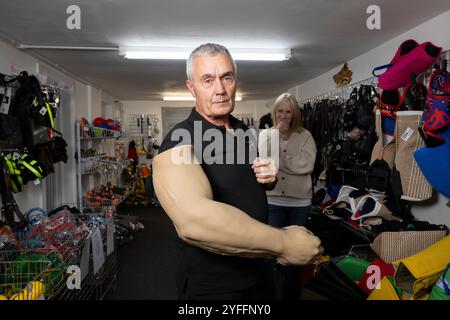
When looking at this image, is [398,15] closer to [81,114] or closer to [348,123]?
[348,123]

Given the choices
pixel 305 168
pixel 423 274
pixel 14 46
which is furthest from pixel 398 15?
pixel 14 46

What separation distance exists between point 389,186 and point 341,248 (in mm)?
664

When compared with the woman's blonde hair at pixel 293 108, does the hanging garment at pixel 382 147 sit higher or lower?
lower

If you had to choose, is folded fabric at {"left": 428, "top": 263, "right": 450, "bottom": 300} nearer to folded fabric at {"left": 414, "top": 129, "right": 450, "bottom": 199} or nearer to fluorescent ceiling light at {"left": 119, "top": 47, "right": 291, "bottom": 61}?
folded fabric at {"left": 414, "top": 129, "right": 450, "bottom": 199}

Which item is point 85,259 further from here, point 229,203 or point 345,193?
point 345,193

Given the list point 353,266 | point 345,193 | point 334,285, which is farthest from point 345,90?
point 334,285

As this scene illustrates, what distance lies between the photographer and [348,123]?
3303mm

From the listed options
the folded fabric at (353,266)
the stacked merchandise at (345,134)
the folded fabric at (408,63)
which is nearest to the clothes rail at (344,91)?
the stacked merchandise at (345,134)

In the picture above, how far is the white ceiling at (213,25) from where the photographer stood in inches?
87.1

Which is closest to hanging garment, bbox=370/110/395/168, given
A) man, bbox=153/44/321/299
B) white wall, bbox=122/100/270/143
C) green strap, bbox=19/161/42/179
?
man, bbox=153/44/321/299

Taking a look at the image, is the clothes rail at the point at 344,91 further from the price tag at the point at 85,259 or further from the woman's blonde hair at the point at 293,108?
the price tag at the point at 85,259

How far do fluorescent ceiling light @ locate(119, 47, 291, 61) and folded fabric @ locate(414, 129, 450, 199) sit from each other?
72.7 inches

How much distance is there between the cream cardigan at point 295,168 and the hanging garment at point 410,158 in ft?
2.10

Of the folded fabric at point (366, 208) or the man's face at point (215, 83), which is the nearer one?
the man's face at point (215, 83)
